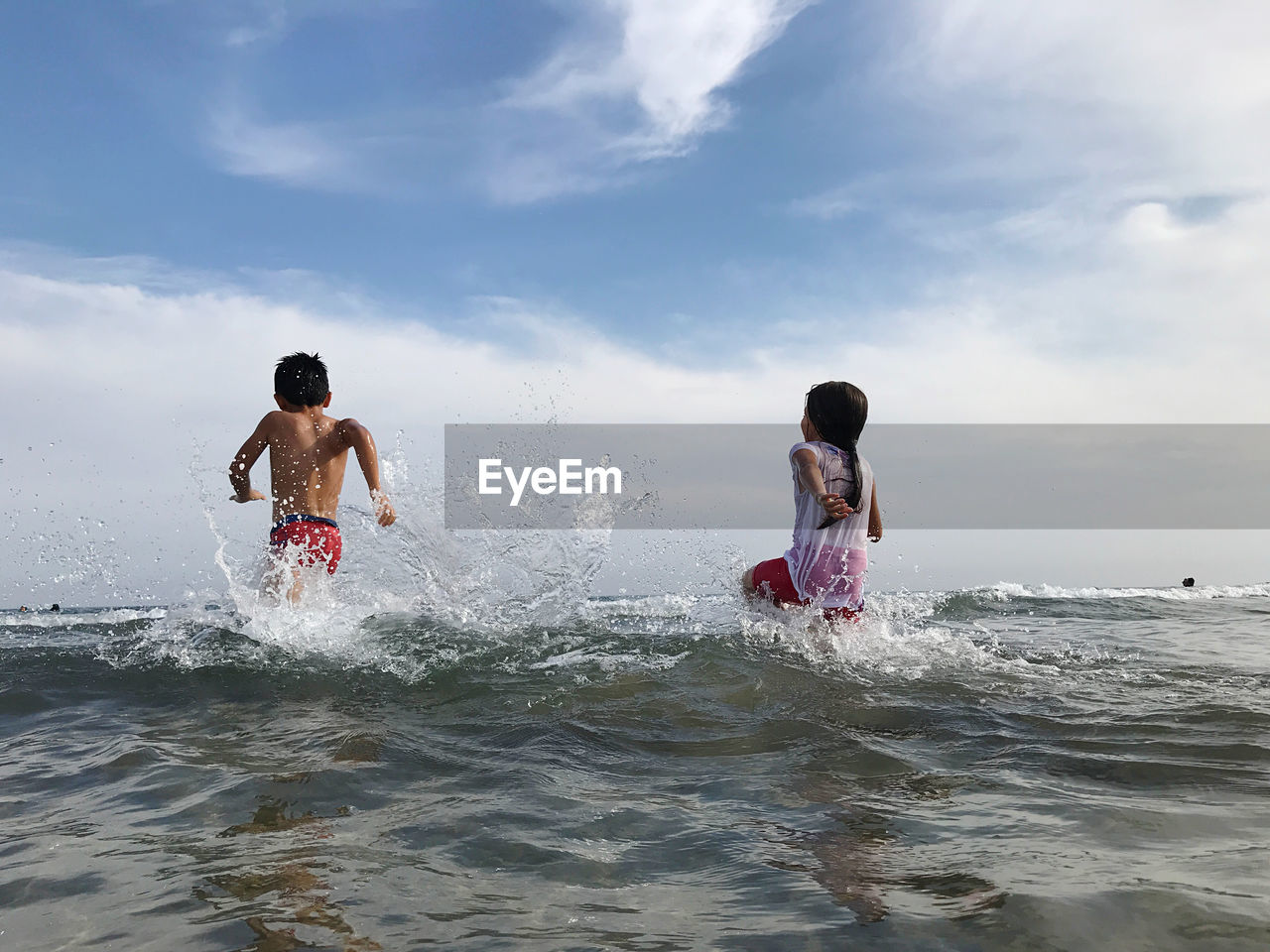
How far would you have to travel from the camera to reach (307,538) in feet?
21.6

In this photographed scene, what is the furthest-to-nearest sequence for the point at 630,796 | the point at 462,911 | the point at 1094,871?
the point at 630,796
the point at 1094,871
the point at 462,911

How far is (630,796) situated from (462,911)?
115 cm

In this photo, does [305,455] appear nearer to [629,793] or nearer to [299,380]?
[299,380]

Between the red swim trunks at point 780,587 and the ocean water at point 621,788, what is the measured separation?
0.44 ft

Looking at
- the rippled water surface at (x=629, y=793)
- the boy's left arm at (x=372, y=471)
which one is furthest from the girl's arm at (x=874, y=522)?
the boy's left arm at (x=372, y=471)

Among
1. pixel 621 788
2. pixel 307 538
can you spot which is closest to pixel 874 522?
pixel 621 788

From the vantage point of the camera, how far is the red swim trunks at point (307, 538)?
6578 mm

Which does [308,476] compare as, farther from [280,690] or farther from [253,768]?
[253,768]

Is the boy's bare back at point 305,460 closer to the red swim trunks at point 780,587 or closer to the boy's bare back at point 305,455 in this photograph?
the boy's bare back at point 305,455

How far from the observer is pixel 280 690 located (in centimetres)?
544

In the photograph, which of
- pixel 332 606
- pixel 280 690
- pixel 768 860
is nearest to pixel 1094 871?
pixel 768 860

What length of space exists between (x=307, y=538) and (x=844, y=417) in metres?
4.34

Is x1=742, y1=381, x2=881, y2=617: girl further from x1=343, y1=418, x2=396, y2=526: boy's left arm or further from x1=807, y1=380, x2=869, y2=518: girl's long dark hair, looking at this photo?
x1=343, y1=418, x2=396, y2=526: boy's left arm

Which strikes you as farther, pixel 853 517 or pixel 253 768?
pixel 853 517
